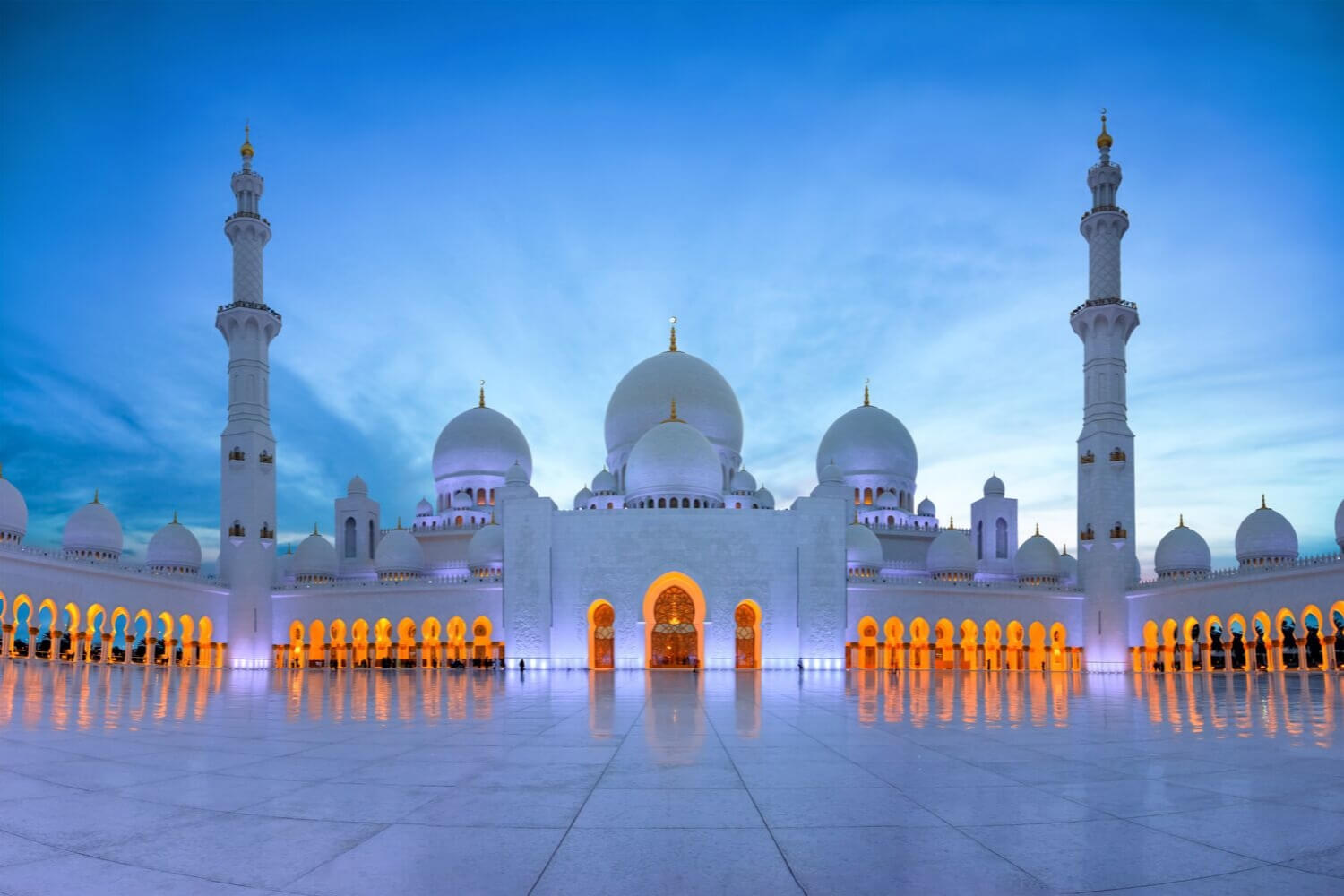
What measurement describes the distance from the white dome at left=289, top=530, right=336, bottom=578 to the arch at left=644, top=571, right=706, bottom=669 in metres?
14.6

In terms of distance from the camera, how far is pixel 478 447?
1690 inches

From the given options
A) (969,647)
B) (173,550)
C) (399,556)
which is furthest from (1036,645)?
(173,550)

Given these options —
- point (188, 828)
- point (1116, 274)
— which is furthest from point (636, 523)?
point (188, 828)

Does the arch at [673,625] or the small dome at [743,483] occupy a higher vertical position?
the small dome at [743,483]

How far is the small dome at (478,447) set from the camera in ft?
141

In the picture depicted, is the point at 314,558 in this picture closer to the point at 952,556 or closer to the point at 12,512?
the point at 12,512

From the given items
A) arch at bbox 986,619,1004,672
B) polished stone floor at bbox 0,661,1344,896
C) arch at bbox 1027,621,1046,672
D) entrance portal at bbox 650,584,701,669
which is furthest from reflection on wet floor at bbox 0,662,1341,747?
arch at bbox 1027,621,1046,672

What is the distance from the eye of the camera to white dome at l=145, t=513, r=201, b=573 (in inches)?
→ 1373

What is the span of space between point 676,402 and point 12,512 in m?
22.0

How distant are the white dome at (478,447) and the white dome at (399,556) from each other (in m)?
6.09

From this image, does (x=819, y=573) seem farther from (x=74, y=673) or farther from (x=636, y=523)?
(x=74, y=673)

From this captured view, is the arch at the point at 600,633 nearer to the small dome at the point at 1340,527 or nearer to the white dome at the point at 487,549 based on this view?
the white dome at the point at 487,549

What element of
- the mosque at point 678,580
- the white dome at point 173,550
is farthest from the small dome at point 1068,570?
the white dome at point 173,550

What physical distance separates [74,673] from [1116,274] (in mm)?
32657
